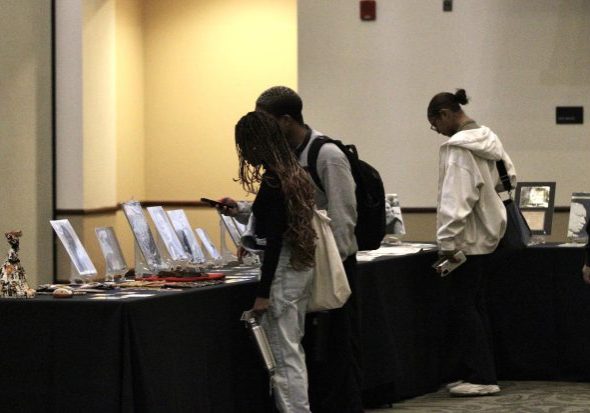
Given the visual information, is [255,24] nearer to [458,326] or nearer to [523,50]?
[523,50]

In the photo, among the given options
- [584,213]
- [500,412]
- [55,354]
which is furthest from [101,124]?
[55,354]

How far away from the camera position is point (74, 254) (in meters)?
4.75

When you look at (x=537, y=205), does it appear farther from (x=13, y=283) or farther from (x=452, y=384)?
(x=13, y=283)

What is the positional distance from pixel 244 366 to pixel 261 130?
0.92 meters

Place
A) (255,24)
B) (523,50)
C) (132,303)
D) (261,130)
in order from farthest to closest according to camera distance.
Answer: (255,24) < (523,50) < (261,130) < (132,303)

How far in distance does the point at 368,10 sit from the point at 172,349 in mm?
4422

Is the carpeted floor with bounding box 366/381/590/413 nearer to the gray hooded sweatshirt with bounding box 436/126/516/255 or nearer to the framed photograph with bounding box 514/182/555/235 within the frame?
the gray hooded sweatshirt with bounding box 436/126/516/255

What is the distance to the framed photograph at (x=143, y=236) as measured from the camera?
512 centimetres

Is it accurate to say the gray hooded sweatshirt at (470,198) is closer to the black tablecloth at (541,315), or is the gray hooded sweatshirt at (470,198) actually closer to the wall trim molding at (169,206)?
the black tablecloth at (541,315)

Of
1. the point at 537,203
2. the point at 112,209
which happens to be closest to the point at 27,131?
the point at 112,209

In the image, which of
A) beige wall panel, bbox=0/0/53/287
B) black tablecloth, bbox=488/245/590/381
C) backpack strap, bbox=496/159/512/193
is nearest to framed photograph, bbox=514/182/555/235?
black tablecloth, bbox=488/245/590/381

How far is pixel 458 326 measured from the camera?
20.2 feet

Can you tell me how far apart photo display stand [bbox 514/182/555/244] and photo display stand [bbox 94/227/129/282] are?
9.06 feet

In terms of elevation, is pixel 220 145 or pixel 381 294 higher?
pixel 220 145
